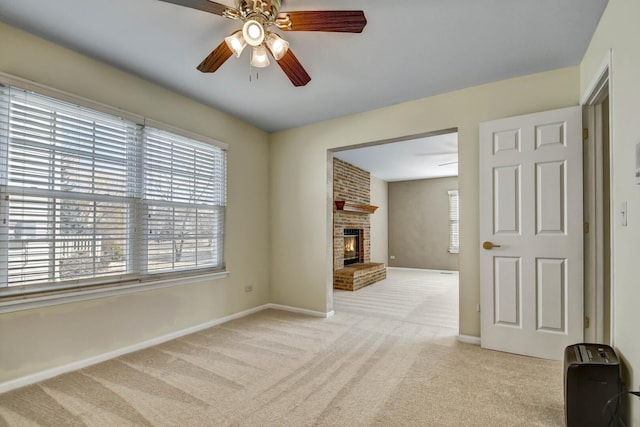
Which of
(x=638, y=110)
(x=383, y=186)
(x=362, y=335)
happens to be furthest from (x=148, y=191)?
(x=383, y=186)

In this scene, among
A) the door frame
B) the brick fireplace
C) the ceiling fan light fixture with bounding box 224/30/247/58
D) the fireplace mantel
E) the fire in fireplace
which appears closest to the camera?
the ceiling fan light fixture with bounding box 224/30/247/58

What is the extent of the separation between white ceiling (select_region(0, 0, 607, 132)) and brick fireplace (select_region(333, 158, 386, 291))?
309cm

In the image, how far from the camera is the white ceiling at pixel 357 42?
6.31 feet

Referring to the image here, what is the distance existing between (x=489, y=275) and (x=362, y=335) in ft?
4.52

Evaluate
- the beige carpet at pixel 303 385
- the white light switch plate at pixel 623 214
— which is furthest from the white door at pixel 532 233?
the white light switch plate at pixel 623 214

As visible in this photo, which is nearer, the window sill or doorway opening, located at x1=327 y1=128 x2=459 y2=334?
the window sill

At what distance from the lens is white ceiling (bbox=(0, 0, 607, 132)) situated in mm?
1925

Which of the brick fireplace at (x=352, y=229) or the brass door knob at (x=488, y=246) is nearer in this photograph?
the brass door knob at (x=488, y=246)

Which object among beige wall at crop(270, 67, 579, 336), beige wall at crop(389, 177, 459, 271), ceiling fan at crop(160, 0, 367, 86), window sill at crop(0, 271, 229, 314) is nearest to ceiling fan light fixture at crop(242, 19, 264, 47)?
ceiling fan at crop(160, 0, 367, 86)

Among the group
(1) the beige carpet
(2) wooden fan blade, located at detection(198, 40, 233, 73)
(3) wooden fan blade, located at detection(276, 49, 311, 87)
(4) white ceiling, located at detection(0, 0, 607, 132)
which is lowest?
(1) the beige carpet

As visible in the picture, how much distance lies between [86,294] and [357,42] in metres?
2.91

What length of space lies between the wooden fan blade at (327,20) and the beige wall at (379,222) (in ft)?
20.6

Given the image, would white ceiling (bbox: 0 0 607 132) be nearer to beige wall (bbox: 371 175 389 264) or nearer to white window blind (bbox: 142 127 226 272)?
white window blind (bbox: 142 127 226 272)

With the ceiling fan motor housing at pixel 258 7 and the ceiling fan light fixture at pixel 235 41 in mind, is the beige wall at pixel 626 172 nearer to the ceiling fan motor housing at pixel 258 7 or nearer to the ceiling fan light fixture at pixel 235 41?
the ceiling fan motor housing at pixel 258 7
